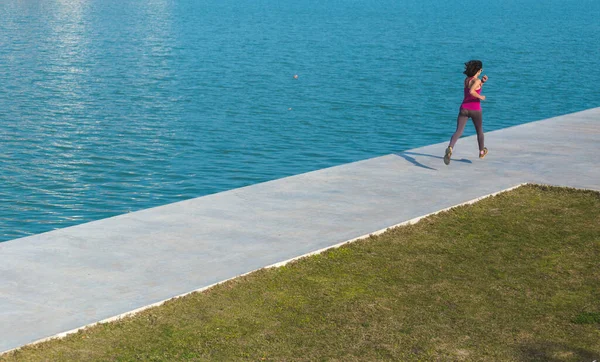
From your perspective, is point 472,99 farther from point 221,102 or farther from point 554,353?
point 221,102

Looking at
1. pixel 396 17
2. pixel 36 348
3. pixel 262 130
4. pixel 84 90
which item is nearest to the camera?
pixel 36 348

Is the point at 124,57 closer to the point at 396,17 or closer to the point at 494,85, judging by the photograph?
the point at 494,85

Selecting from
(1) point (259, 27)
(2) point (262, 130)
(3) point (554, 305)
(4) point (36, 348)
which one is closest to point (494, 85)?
(2) point (262, 130)

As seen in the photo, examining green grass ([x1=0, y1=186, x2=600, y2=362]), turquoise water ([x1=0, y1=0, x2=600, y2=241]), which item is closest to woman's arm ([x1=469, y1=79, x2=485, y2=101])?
turquoise water ([x1=0, y1=0, x2=600, y2=241])

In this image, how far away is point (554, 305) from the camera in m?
8.20

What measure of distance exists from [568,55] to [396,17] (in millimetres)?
33537

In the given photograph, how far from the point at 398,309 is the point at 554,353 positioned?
142 centimetres

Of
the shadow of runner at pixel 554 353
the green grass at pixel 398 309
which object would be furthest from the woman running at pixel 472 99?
the shadow of runner at pixel 554 353

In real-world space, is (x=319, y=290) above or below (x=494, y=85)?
above

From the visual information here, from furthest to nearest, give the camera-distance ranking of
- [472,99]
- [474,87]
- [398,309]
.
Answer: [472,99] → [474,87] → [398,309]

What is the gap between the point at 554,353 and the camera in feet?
23.4

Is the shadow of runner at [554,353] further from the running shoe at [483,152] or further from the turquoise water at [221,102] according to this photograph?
the turquoise water at [221,102]

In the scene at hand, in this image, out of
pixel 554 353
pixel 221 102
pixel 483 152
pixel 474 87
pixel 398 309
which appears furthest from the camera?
pixel 221 102

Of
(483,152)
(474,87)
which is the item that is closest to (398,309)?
(474,87)
